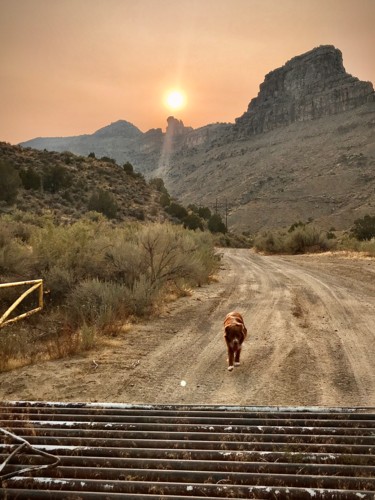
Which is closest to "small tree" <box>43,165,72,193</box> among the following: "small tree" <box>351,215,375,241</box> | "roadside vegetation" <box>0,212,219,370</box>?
"roadside vegetation" <box>0,212,219,370</box>

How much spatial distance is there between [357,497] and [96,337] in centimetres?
598

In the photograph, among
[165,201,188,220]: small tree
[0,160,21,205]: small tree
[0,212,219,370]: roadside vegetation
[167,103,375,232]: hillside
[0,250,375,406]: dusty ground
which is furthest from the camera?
[167,103,375,232]: hillside

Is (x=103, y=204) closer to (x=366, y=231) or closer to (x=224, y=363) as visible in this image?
(x=366, y=231)

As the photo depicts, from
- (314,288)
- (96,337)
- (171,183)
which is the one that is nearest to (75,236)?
(96,337)

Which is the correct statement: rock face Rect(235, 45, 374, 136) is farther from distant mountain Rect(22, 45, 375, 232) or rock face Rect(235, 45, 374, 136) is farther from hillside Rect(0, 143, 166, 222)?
hillside Rect(0, 143, 166, 222)

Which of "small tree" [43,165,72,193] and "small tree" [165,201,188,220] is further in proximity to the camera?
"small tree" [165,201,188,220]

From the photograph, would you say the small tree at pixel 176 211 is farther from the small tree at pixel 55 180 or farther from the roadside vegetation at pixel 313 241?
the roadside vegetation at pixel 313 241

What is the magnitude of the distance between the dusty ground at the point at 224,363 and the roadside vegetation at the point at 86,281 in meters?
0.52

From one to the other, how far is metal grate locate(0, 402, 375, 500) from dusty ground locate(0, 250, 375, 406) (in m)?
0.93

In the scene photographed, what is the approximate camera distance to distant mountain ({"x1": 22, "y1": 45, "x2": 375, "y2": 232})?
3256 inches

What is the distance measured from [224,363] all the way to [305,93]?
566 feet

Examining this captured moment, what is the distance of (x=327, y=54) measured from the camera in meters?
171

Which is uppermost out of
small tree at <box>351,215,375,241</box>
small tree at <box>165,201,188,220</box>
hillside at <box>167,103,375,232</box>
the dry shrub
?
hillside at <box>167,103,375,232</box>

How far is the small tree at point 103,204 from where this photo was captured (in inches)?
1382
